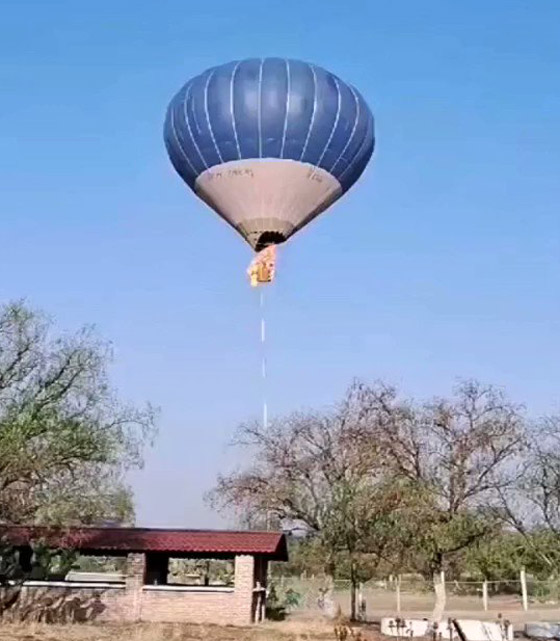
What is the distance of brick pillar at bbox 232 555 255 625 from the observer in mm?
26969

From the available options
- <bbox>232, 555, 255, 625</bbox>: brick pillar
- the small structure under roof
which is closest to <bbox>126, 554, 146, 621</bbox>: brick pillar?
the small structure under roof

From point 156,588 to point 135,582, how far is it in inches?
25.4

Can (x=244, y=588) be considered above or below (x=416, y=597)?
below

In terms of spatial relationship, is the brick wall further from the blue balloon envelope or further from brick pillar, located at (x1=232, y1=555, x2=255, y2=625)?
the blue balloon envelope

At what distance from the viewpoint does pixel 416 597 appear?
46156mm

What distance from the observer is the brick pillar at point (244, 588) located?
27.0 metres

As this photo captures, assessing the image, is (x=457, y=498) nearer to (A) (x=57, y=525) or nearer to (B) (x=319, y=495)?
(B) (x=319, y=495)

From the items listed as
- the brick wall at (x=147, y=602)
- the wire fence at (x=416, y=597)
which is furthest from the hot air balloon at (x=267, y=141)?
the wire fence at (x=416, y=597)

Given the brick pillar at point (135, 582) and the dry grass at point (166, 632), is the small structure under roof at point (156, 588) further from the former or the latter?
the dry grass at point (166, 632)

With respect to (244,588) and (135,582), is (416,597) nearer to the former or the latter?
(244,588)

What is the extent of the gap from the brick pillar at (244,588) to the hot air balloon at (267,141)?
10.8 metres

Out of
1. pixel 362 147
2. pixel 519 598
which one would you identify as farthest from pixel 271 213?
pixel 519 598

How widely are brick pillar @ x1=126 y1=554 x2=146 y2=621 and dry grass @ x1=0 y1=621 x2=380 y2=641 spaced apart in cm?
163

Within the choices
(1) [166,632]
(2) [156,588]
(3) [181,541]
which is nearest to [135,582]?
(2) [156,588]
